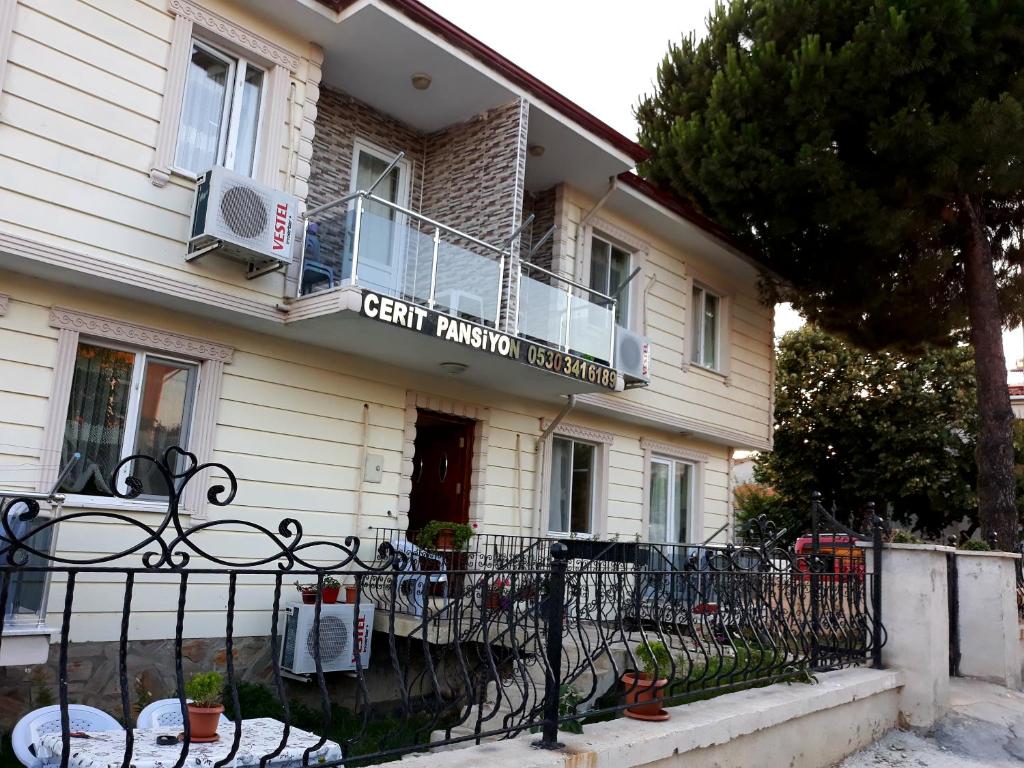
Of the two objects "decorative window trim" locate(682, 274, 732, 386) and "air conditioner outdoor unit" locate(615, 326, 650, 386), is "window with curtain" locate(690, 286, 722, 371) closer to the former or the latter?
"decorative window trim" locate(682, 274, 732, 386)

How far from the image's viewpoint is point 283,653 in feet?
27.6

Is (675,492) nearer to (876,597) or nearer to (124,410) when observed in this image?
(876,597)

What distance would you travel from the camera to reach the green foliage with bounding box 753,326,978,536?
69.6ft

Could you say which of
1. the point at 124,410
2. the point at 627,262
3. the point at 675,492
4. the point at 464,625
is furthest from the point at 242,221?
the point at 675,492

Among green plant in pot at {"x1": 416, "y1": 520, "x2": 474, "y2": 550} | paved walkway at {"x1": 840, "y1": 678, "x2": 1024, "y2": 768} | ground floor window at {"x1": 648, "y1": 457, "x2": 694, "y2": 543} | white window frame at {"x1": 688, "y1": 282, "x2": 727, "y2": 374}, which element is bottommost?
paved walkway at {"x1": 840, "y1": 678, "x2": 1024, "y2": 768}

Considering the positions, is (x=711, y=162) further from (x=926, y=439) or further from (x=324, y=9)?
(x=926, y=439)

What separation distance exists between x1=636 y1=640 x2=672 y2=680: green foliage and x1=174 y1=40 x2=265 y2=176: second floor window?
625cm

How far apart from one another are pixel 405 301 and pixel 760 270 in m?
8.79

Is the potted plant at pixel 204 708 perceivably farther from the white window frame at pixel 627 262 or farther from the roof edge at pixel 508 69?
the white window frame at pixel 627 262

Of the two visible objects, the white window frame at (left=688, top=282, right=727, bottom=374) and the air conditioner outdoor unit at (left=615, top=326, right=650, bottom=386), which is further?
the white window frame at (left=688, top=282, right=727, bottom=374)

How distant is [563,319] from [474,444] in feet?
7.05

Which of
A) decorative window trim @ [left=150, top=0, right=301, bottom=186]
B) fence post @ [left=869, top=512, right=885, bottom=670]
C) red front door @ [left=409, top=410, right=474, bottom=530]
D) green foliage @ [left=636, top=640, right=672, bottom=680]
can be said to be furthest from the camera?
red front door @ [left=409, top=410, right=474, bottom=530]

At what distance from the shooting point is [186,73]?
8.12 metres

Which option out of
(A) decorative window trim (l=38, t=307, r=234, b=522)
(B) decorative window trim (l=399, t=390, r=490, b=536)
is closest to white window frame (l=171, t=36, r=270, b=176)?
(A) decorative window trim (l=38, t=307, r=234, b=522)
